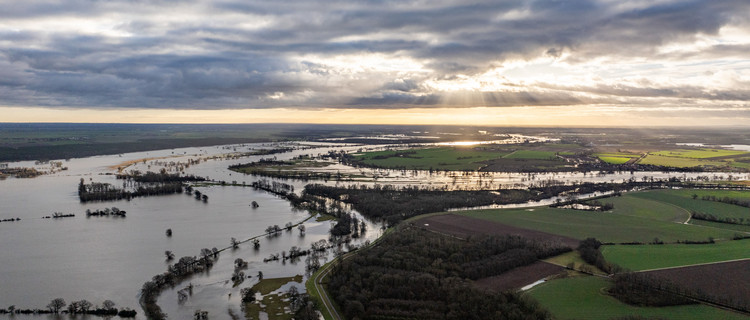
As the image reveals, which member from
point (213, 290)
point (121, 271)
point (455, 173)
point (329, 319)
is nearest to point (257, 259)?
point (213, 290)

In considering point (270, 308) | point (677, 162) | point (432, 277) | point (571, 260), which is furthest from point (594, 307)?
point (677, 162)

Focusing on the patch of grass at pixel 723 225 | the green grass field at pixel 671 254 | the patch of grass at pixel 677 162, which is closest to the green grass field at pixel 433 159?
the patch of grass at pixel 677 162

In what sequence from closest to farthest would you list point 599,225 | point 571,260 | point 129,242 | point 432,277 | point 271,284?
point 432,277 < point 271,284 < point 571,260 < point 129,242 < point 599,225

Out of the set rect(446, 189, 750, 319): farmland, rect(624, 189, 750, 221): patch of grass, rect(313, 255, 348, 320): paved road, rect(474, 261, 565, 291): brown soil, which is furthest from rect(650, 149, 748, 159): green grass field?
rect(313, 255, 348, 320): paved road

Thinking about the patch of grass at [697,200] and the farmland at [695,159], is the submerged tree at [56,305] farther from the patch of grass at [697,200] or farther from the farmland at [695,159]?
the farmland at [695,159]

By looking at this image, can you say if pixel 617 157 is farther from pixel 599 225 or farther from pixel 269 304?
pixel 269 304

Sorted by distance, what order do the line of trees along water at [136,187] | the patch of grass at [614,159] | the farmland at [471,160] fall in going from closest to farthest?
the line of trees along water at [136,187] < the farmland at [471,160] < the patch of grass at [614,159]
